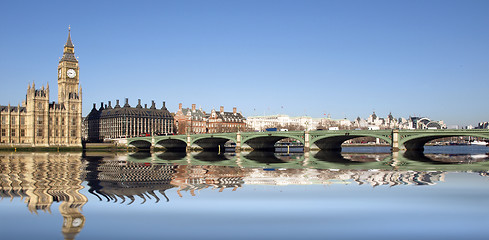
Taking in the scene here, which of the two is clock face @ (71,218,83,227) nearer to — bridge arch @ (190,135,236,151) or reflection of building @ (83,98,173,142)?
bridge arch @ (190,135,236,151)

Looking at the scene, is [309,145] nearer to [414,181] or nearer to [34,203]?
[414,181]

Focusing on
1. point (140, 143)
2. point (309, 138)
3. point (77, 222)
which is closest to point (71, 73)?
point (140, 143)

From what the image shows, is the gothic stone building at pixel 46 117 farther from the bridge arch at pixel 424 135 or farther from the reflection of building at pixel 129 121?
the bridge arch at pixel 424 135

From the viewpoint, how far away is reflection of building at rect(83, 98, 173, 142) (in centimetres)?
17175

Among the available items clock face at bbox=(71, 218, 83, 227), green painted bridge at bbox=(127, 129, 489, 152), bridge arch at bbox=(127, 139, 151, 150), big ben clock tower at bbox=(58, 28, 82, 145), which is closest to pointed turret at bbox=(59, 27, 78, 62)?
big ben clock tower at bbox=(58, 28, 82, 145)

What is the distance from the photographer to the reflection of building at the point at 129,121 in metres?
172

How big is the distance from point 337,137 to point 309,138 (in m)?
5.81

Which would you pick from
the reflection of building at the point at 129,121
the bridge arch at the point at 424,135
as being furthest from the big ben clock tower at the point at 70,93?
the bridge arch at the point at 424,135

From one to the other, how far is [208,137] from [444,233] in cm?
9746

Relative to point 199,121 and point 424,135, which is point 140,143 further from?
point 424,135

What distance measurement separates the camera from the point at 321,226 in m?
19.0

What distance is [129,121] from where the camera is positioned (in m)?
172

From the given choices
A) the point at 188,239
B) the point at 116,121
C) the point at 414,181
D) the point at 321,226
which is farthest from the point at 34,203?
the point at 116,121

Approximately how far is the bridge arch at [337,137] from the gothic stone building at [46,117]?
69.6 metres
